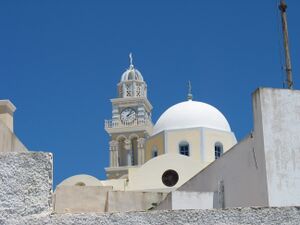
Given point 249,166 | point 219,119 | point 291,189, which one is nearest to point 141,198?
point 249,166

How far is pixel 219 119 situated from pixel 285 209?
30639mm

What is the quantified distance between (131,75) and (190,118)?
93.2ft

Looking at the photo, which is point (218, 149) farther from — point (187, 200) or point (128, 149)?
point (128, 149)

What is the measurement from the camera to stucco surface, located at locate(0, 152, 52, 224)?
279 centimetres

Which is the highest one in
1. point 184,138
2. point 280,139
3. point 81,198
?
point 184,138

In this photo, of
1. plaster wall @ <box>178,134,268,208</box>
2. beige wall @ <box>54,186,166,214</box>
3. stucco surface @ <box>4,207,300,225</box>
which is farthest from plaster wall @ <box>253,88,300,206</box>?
stucco surface @ <box>4,207,300,225</box>

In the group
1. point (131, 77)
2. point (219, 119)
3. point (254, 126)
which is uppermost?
point (131, 77)

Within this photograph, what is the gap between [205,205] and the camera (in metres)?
15.7

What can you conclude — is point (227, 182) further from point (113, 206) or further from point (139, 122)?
point (139, 122)

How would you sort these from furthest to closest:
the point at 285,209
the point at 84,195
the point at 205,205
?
the point at 84,195, the point at 205,205, the point at 285,209

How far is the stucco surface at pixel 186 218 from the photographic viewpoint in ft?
9.16

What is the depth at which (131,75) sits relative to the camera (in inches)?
2377

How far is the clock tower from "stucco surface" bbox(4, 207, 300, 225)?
2025 inches

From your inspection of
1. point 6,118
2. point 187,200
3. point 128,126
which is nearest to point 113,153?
point 128,126
